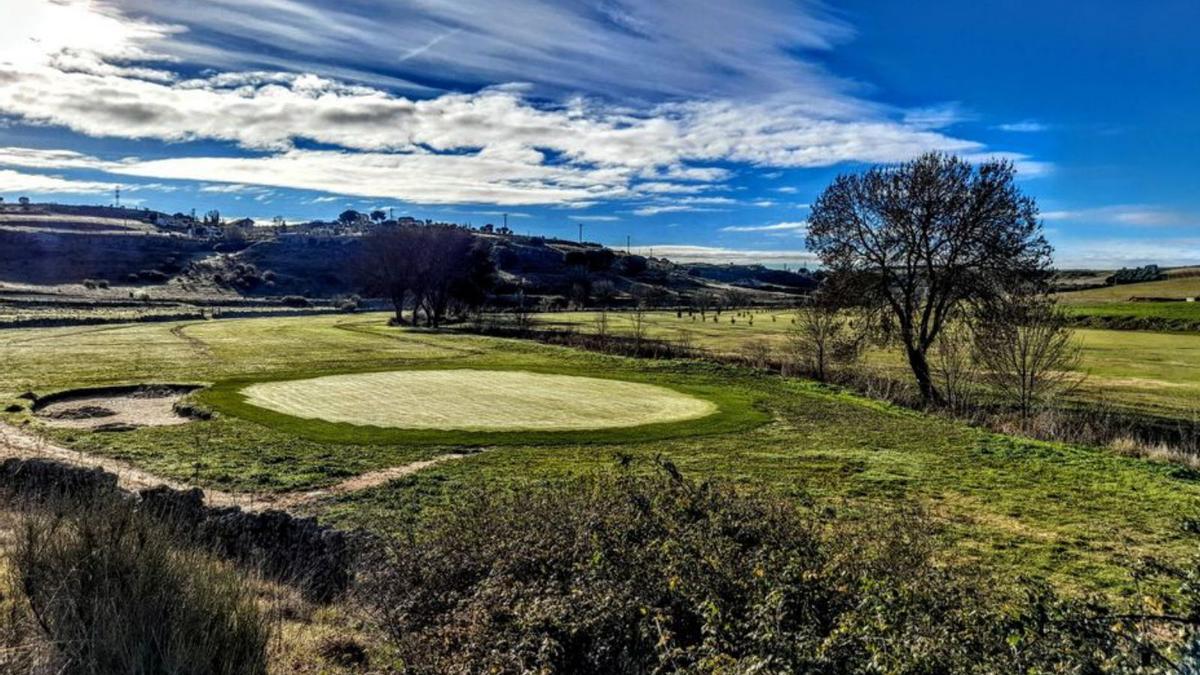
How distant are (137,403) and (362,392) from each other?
694 cm

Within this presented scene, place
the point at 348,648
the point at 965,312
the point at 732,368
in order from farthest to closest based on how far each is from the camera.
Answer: the point at 732,368 → the point at 965,312 → the point at 348,648

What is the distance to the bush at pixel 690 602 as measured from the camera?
4.43 m

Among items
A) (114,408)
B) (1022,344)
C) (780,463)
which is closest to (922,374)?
(1022,344)

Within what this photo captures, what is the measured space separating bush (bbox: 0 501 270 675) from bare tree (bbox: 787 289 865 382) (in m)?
29.6

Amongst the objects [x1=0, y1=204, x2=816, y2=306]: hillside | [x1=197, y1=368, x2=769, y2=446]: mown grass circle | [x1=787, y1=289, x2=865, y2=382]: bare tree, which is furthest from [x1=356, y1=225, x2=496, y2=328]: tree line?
[x1=787, y1=289, x2=865, y2=382]: bare tree

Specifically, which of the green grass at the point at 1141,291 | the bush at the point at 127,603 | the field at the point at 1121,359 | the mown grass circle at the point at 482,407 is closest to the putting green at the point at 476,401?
the mown grass circle at the point at 482,407

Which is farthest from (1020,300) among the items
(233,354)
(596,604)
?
(233,354)

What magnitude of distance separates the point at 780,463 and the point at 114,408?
65.2ft

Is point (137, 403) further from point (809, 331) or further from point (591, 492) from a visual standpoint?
point (809, 331)

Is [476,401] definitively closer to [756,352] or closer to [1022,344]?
[1022,344]

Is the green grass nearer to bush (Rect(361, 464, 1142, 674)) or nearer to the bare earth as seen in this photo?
the bare earth

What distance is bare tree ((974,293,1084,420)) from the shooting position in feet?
87.2

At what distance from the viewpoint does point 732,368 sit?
3412 centimetres

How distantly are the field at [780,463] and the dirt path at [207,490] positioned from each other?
9.5 inches
